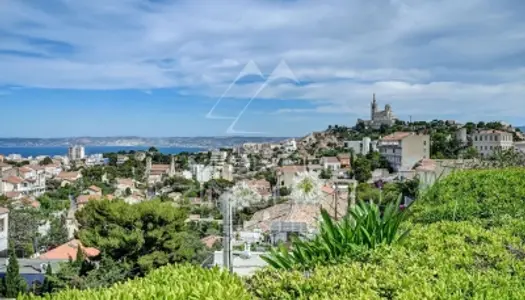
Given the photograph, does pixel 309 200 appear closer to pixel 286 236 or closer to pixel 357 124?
pixel 286 236

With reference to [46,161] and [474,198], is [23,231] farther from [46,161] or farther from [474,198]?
[46,161]

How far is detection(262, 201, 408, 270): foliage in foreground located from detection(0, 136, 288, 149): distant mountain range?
12041 millimetres

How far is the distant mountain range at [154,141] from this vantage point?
53.4 ft

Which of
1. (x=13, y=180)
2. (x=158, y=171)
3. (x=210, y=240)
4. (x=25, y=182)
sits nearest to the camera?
(x=210, y=240)

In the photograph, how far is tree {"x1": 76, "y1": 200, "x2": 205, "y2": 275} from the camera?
9508mm

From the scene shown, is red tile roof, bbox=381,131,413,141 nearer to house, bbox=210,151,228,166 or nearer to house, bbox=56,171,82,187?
house, bbox=210,151,228,166

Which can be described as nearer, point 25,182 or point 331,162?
point 331,162

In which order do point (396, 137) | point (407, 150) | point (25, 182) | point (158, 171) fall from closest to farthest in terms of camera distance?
point (407, 150) → point (396, 137) → point (158, 171) → point (25, 182)

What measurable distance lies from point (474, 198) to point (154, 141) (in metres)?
22.9

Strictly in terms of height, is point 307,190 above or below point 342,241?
below

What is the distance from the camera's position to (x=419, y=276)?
181cm

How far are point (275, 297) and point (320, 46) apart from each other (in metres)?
12.0

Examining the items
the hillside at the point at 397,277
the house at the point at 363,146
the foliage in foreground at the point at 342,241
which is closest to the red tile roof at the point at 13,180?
the house at the point at 363,146

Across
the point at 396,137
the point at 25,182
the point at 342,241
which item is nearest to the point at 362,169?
the point at 396,137
